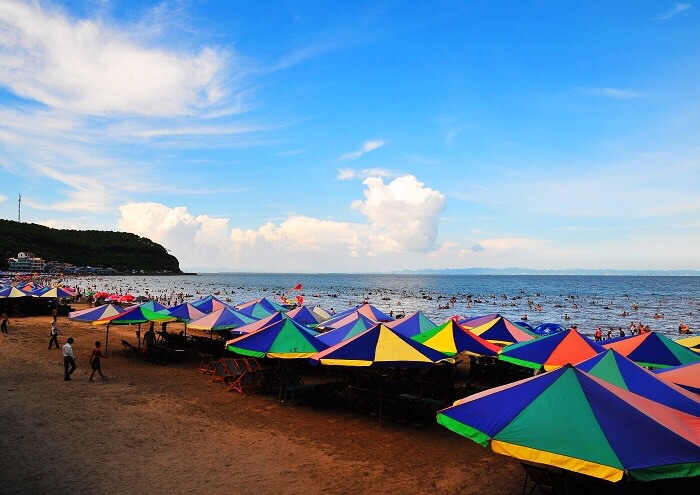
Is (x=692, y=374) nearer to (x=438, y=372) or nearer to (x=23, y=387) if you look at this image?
(x=438, y=372)

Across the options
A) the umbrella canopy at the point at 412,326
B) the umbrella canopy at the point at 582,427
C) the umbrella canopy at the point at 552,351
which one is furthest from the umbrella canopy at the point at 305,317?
the umbrella canopy at the point at 582,427

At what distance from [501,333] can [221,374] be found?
9.02 meters

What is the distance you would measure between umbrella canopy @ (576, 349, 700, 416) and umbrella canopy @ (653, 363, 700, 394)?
0.76 meters

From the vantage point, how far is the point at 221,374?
14.5m

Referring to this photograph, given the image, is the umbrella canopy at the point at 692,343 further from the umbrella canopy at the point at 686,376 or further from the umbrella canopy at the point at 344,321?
the umbrella canopy at the point at 344,321

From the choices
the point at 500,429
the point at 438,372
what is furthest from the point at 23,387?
the point at 500,429

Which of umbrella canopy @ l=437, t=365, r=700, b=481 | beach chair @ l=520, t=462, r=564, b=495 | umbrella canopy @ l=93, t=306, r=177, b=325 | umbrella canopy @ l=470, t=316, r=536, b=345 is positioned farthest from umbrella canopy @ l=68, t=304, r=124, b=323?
beach chair @ l=520, t=462, r=564, b=495

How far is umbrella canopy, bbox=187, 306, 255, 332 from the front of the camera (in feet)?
54.7

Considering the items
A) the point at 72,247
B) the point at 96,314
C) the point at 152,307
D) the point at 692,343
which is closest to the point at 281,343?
the point at 152,307

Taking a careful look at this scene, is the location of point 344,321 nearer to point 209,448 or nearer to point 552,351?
point 552,351

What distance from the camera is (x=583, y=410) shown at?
17.1ft

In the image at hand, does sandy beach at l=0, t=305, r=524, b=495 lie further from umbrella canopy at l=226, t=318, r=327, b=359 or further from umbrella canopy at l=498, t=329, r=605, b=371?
umbrella canopy at l=498, t=329, r=605, b=371

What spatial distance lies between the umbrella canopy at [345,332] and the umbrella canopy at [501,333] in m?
3.85

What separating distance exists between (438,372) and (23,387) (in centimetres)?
1173
